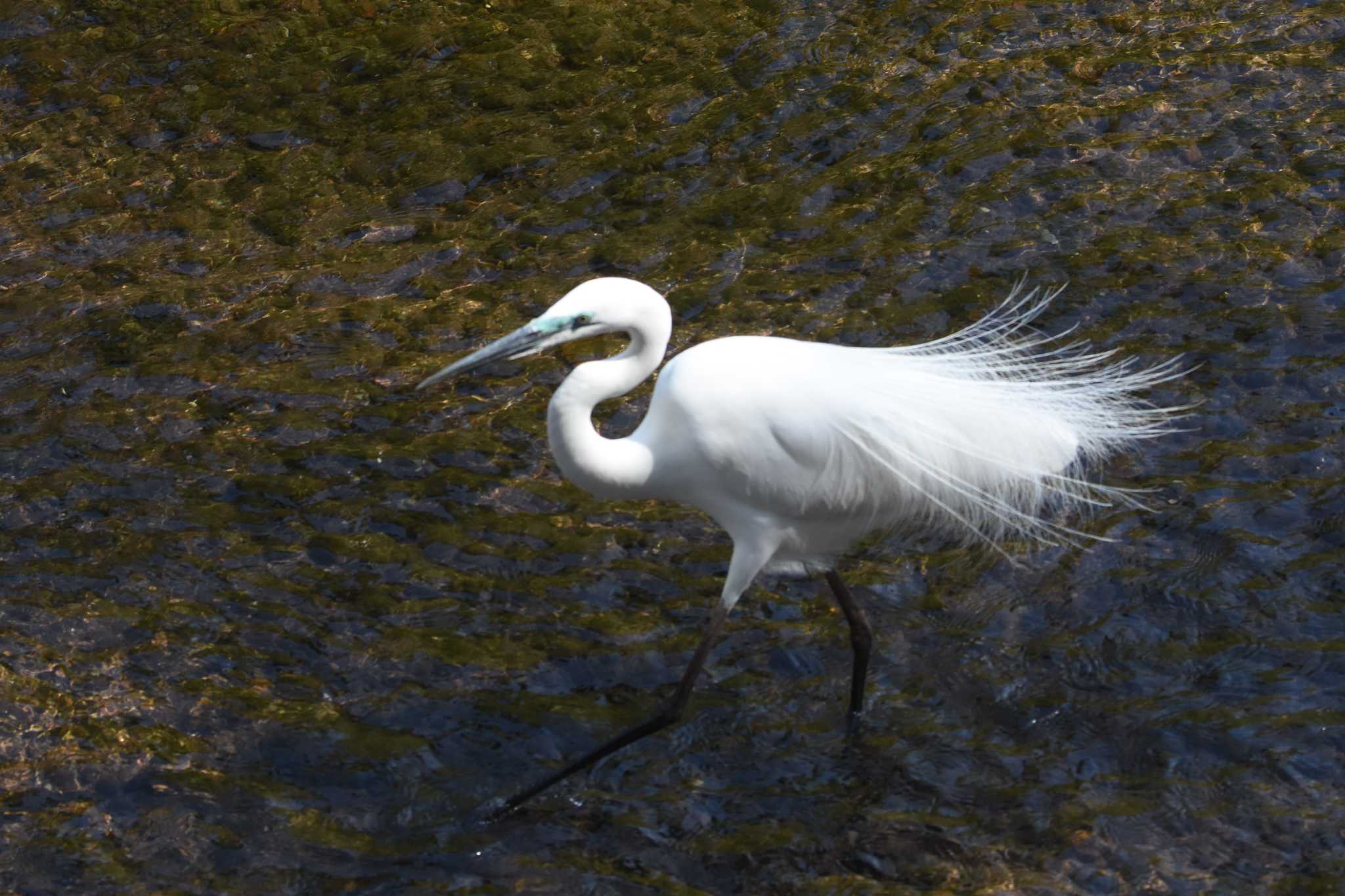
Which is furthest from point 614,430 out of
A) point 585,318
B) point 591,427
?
point 585,318

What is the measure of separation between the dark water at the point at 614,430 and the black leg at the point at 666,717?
0.07m

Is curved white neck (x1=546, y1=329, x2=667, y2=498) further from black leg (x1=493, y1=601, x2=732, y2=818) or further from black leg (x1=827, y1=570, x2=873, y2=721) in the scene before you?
black leg (x1=827, y1=570, x2=873, y2=721)

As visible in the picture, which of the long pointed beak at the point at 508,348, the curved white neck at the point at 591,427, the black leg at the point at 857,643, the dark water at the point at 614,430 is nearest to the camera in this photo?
the long pointed beak at the point at 508,348

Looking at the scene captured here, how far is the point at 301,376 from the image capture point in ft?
18.9

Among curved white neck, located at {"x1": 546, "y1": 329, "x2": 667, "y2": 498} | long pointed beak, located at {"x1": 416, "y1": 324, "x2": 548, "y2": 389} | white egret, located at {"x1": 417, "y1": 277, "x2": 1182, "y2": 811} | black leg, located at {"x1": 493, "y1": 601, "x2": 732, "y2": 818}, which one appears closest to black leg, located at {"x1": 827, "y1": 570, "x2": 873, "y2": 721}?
white egret, located at {"x1": 417, "y1": 277, "x2": 1182, "y2": 811}

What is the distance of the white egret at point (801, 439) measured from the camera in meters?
4.04

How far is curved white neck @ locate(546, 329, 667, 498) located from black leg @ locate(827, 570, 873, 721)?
758mm

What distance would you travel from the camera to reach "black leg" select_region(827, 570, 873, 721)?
448 centimetres

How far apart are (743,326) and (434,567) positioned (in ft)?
5.58

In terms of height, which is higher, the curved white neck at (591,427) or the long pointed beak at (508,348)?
the long pointed beak at (508,348)

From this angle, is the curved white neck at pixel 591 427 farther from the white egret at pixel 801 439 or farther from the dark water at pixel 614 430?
the dark water at pixel 614 430

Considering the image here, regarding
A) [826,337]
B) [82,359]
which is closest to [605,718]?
[826,337]

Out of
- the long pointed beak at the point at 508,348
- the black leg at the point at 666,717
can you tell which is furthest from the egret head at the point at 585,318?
the black leg at the point at 666,717

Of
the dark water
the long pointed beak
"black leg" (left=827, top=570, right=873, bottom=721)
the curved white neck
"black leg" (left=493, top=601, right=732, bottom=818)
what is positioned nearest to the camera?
the long pointed beak
